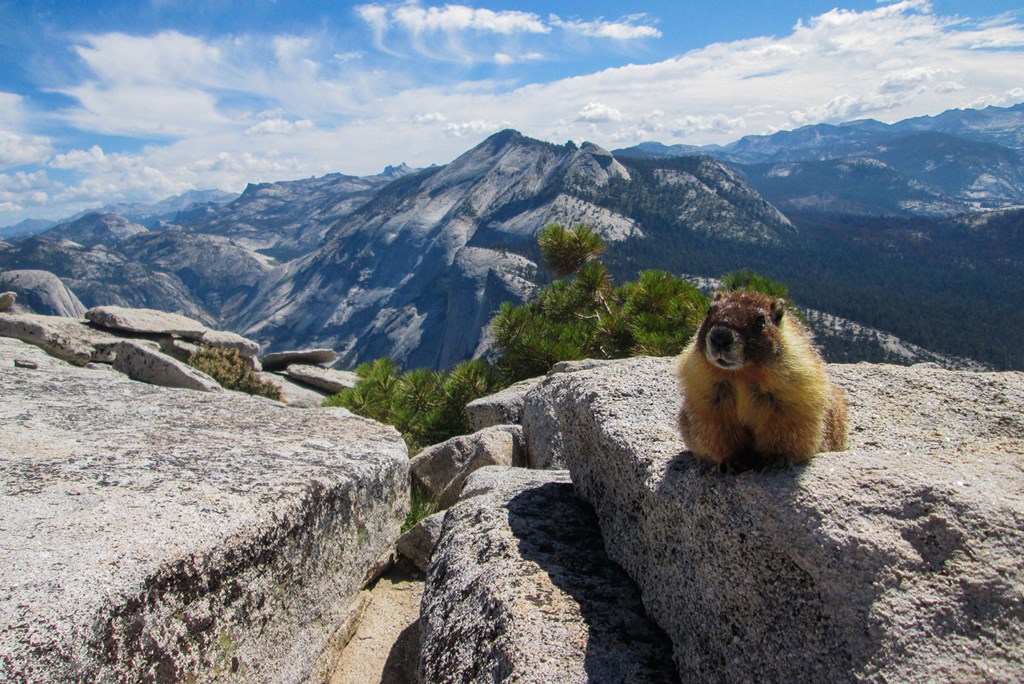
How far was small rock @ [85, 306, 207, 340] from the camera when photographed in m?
23.0

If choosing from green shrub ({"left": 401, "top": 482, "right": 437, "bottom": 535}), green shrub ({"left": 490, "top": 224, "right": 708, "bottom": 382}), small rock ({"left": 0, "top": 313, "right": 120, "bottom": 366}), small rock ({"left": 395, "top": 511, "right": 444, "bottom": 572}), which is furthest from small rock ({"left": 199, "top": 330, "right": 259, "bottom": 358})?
small rock ({"left": 395, "top": 511, "right": 444, "bottom": 572})

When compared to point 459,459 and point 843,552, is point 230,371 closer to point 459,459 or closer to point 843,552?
point 459,459

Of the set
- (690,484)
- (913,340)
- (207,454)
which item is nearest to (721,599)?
(690,484)

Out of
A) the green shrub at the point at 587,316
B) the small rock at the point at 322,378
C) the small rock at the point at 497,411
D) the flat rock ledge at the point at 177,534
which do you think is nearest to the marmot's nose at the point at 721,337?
the flat rock ledge at the point at 177,534

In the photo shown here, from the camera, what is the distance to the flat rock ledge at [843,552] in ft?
8.98

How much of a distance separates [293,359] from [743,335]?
2846 cm

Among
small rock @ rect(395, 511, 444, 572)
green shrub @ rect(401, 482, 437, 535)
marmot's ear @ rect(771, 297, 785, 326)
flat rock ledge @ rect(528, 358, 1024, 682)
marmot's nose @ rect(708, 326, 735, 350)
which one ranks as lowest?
green shrub @ rect(401, 482, 437, 535)

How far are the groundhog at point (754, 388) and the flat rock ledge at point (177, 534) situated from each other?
155 inches

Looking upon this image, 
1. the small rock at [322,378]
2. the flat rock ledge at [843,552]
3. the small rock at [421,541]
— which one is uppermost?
the flat rock ledge at [843,552]

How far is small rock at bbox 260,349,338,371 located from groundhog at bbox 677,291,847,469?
87.4 ft

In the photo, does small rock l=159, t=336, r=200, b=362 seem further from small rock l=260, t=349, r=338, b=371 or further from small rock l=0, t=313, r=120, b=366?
small rock l=260, t=349, r=338, b=371

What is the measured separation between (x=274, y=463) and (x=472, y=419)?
→ 6.46m

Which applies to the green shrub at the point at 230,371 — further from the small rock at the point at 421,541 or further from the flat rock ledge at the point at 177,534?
the small rock at the point at 421,541

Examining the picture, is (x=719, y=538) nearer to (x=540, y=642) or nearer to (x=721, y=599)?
(x=721, y=599)
